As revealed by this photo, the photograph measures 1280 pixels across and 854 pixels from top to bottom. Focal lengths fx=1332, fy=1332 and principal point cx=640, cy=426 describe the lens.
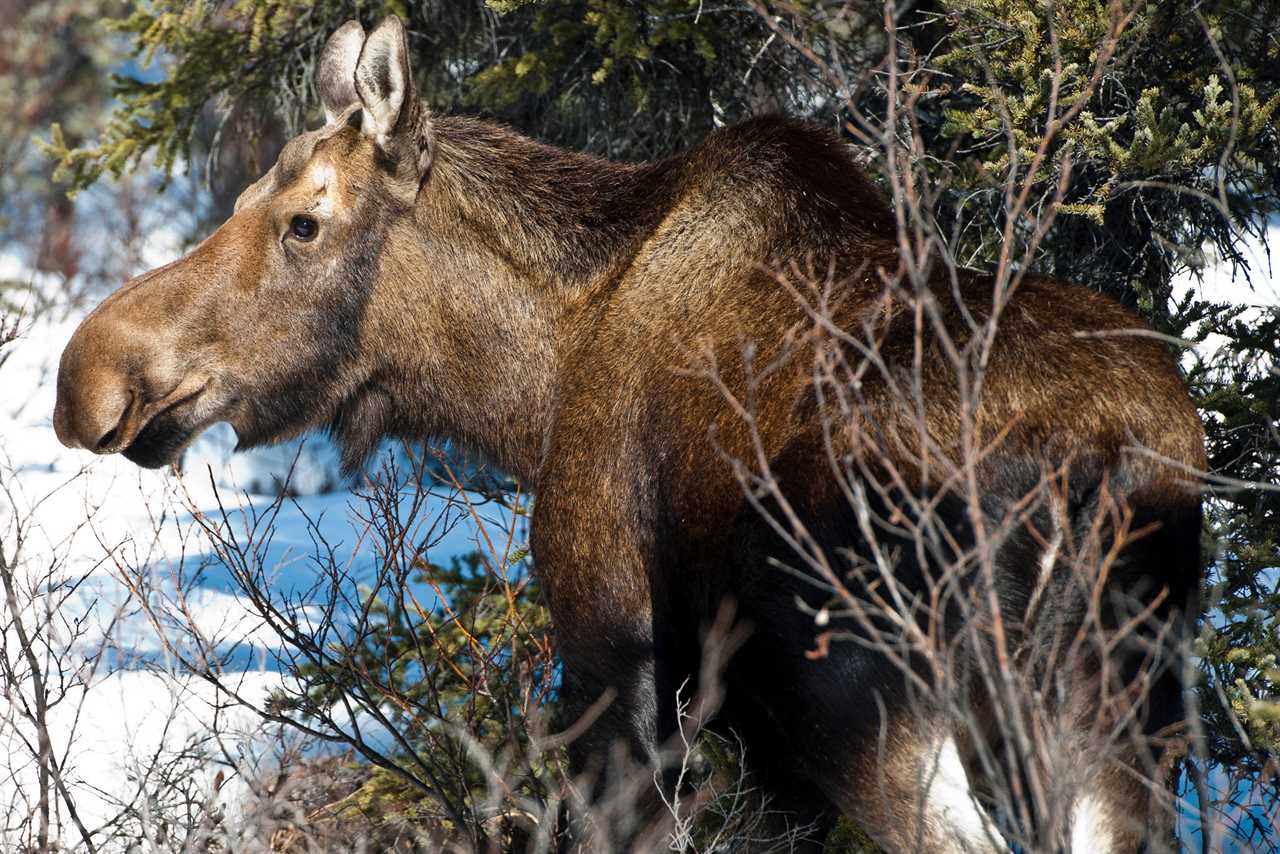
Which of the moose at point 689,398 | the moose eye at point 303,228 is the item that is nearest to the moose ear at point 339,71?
the moose at point 689,398

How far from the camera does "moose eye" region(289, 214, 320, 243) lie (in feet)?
14.1

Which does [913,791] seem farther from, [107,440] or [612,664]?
[107,440]

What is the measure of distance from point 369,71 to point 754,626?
2191 mm

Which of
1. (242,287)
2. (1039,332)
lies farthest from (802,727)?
(242,287)

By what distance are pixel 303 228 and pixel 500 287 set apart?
0.66 m

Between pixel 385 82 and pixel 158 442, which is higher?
pixel 385 82

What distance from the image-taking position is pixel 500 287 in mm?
4355

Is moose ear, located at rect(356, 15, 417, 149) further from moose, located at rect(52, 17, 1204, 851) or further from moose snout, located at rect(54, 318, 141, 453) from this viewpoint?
moose snout, located at rect(54, 318, 141, 453)

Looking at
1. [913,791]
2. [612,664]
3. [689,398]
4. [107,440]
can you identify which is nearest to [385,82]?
[107,440]

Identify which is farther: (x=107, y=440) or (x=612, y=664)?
(x=107, y=440)

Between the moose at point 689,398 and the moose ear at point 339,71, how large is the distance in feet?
0.04

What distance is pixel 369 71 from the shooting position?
13.8ft

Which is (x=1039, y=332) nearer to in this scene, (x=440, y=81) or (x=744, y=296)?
(x=744, y=296)

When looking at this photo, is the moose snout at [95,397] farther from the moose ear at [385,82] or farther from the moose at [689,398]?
the moose ear at [385,82]
